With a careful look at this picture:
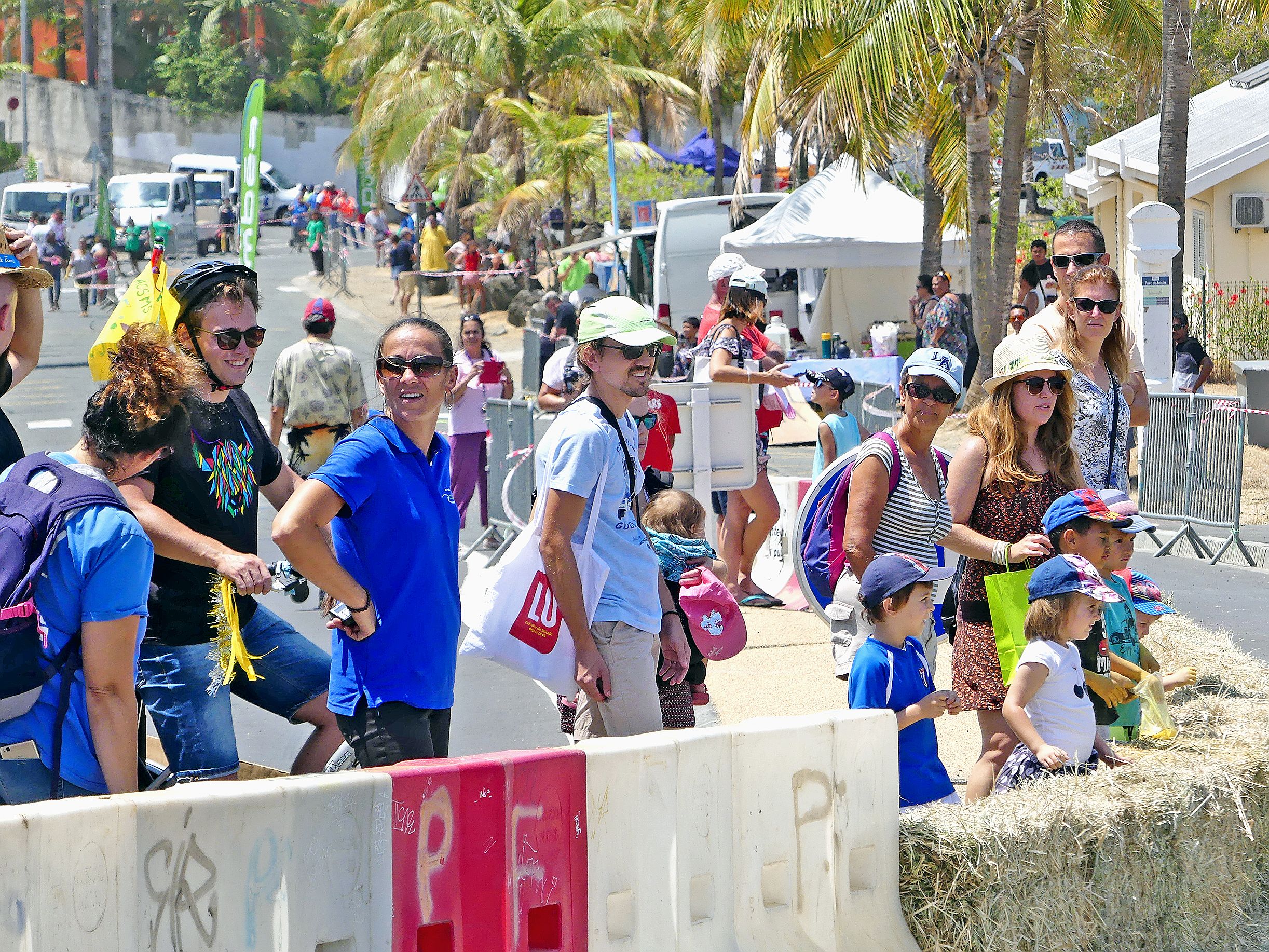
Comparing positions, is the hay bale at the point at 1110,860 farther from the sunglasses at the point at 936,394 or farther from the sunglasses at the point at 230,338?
the sunglasses at the point at 230,338

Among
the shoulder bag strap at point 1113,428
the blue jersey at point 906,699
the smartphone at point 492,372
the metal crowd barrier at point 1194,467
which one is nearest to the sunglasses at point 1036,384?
the shoulder bag strap at point 1113,428

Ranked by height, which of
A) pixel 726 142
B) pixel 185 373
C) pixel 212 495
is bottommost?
pixel 212 495

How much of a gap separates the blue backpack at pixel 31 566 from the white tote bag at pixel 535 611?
49.6 inches

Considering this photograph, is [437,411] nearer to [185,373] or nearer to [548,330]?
[185,373]

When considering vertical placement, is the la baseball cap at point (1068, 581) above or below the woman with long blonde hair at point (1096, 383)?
below

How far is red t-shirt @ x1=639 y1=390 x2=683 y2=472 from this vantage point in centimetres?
796

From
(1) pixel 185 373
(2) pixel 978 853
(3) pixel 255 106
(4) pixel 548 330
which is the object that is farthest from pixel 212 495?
(4) pixel 548 330

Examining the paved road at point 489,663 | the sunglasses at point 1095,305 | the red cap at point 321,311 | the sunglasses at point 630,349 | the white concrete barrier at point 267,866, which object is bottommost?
the paved road at point 489,663

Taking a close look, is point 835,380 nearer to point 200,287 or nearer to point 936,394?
point 936,394

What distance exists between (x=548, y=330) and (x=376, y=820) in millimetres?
16795

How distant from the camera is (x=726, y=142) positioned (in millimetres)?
53406

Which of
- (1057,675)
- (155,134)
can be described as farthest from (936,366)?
(155,134)

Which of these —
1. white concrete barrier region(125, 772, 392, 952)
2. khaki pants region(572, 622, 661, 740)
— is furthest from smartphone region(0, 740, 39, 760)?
khaki pants region(572, 622, 661, 740)

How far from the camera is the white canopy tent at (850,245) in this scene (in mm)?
21359
